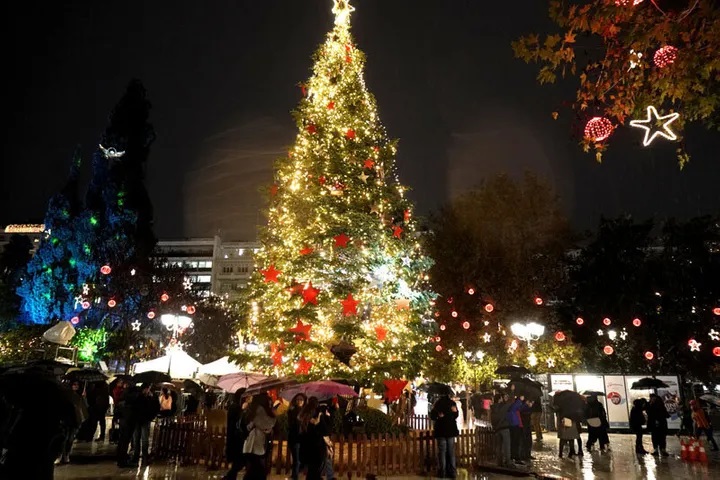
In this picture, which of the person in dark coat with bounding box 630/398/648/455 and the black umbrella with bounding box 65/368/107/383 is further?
the black umbrella with bounding box 65/368/107/383

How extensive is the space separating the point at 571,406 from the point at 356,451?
7007 millimetres

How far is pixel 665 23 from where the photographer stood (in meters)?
6.30

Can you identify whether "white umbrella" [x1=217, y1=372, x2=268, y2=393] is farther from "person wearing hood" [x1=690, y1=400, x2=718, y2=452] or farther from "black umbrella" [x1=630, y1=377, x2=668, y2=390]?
"black umbrella" [x1=630, y1=377, x2=668, y2=390]

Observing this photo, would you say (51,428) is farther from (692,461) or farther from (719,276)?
(719,276)

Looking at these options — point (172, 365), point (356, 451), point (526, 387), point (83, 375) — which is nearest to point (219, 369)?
point (172, 365)

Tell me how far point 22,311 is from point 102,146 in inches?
480

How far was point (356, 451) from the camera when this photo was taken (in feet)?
34.4

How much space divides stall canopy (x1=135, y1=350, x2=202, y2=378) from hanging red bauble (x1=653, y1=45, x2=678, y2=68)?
16.9 meters

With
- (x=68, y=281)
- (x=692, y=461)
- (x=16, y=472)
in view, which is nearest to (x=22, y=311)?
(x=68, y=281)

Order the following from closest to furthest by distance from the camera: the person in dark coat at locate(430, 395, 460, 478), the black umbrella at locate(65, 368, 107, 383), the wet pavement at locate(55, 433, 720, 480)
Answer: the wet pavement at locate(55, 433, 720, 480) < the person in dark coat at locate(430, 395, 460, 478) < the black umbrella at locate(65, 368, 107, 383)

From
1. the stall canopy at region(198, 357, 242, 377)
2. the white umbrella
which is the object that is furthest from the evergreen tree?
the white umbrella

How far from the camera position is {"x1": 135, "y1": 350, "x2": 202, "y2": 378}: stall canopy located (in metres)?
18.4

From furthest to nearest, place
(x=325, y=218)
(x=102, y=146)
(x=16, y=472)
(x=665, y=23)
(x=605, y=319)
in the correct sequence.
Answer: (x=102, y=146) → (x=605, y=319) → (x=325, y=218) → (x=665, y=23) → (x=16, y=472)

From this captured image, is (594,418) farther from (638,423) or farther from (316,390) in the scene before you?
(316,390)
